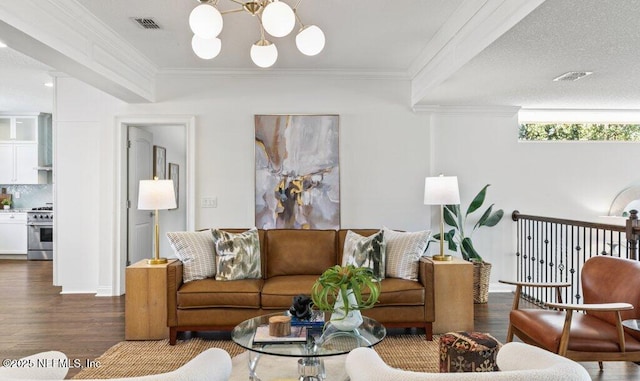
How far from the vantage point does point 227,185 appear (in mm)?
5094

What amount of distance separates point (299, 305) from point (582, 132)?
533 centimetres

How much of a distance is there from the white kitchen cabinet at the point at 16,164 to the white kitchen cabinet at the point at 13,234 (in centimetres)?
70

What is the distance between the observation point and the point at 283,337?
2.46 metres

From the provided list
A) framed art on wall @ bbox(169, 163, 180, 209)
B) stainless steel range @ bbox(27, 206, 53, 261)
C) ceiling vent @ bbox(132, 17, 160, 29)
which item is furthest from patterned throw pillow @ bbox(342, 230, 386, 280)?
stainless steel range @ bbox(27, 206, 53, 261)

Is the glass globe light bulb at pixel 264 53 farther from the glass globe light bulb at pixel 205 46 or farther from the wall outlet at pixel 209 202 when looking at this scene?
the wall outlet at pixel 209 202

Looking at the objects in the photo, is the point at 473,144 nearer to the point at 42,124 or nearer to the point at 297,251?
the point at 297,251

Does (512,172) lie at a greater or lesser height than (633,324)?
greater

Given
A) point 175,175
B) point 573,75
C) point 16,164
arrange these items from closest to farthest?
point 573,75, point 175,175, point 16,164

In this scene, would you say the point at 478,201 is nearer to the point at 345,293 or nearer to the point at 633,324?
the point at 633,324

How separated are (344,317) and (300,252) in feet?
5.31

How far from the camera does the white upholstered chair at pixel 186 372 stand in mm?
1037

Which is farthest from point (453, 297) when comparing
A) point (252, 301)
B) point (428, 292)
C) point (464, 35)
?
point (464, 35)

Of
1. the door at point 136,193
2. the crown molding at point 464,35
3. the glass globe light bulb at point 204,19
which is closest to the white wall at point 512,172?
the crown molding at point 464,35

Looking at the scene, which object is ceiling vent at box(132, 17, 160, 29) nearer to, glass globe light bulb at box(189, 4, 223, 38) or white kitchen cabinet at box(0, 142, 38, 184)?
glass globe light bulb at box(189, 4, 223, 38)
